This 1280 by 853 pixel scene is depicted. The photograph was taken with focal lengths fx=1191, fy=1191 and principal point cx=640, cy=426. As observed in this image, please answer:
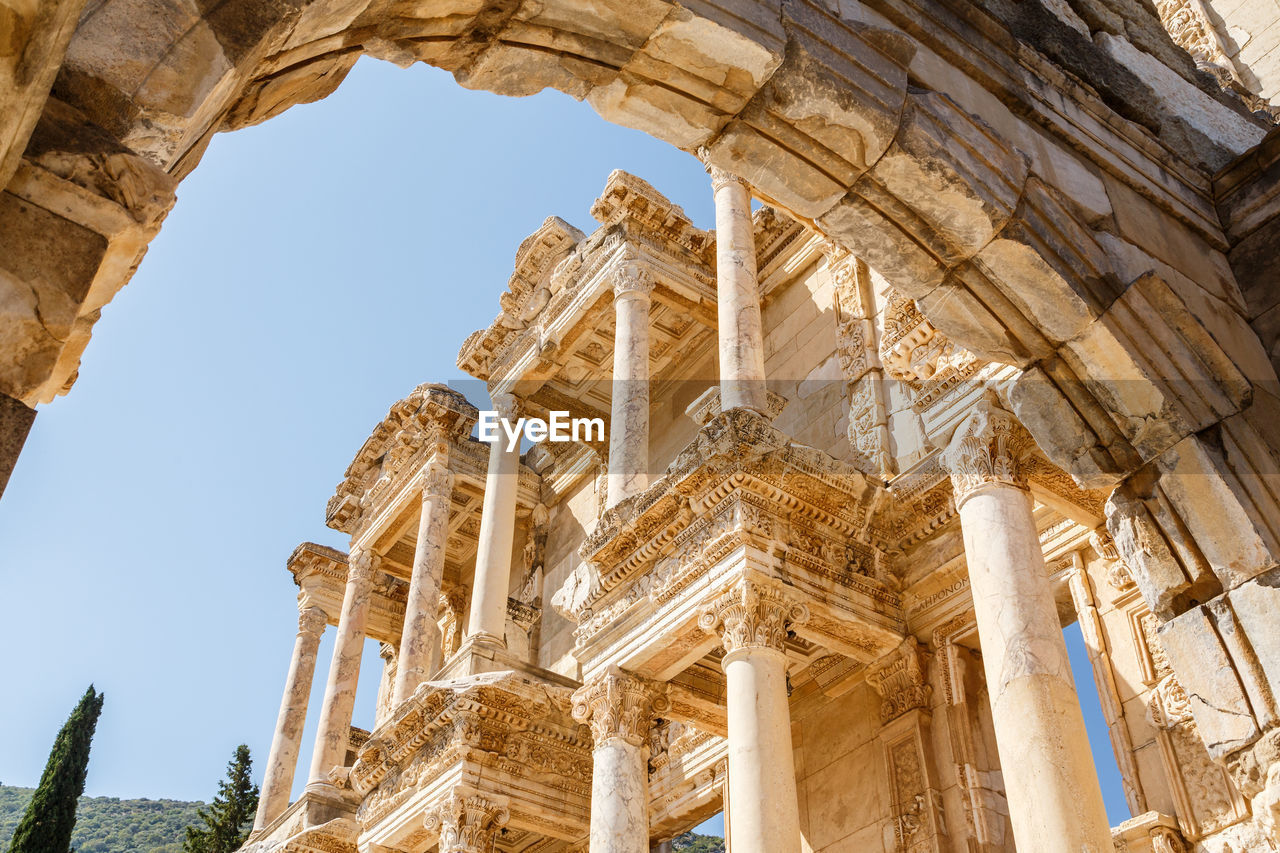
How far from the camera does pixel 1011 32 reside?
6.31 metres

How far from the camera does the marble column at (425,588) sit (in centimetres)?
1527

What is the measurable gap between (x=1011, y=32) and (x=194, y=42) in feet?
14.8

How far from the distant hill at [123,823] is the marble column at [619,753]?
43229 millimetres

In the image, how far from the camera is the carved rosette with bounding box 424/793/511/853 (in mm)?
12266

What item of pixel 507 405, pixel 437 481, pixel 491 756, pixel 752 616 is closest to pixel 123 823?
pixel 437 481

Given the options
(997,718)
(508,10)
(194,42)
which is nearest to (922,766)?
(997,718)

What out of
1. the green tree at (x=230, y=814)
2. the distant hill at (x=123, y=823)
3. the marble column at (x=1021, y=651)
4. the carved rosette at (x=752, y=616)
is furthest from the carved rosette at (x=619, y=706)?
the distant hill at (x=123, y=823)

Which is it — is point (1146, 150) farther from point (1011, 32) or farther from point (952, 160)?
point (952, 160)

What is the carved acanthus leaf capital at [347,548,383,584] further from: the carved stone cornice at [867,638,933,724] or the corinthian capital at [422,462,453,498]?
the carved stone cornice at [867,638,933,724]

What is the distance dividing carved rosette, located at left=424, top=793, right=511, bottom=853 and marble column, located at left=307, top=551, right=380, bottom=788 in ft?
13.9

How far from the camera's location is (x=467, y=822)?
12398mm

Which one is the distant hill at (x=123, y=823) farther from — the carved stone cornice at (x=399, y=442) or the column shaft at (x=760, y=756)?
the column shaft at (x=760, y=756)

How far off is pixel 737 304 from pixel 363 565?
9.13 metres

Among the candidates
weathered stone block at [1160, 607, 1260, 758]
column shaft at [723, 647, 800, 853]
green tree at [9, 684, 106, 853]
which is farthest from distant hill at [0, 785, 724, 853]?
weathered stone block at [1160, 607, 1260, 758]
